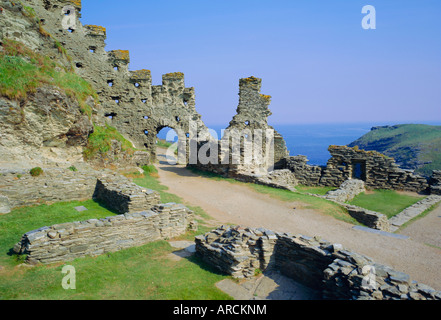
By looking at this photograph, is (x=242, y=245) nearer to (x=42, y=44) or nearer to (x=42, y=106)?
(x=42, y=106)

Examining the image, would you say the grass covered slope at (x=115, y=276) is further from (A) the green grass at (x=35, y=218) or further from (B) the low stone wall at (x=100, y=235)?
(B) the low stone wall at (x=100, y=235)

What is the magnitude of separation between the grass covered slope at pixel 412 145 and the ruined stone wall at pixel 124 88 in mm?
31930

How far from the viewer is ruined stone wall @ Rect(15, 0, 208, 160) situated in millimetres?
24562

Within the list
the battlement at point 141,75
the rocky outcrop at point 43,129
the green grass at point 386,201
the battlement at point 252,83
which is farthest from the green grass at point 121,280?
the battlement at point 141,75

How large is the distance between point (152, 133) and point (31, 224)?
17.9 meters

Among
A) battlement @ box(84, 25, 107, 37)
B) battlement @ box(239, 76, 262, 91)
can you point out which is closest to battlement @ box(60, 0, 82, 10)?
battlement @ box(84, 25, 107, 37)

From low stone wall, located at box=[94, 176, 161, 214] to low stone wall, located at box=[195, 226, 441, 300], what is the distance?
3.60 m

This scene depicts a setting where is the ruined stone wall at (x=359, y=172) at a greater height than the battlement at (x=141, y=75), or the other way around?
the battlement at (x=141, y=75)

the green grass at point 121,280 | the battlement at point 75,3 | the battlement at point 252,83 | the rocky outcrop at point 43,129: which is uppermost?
the battlement at point 75,3

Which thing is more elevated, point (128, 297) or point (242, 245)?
point (242, 245)

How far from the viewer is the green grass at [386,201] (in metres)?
17.1

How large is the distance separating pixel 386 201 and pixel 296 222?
950 centimetres

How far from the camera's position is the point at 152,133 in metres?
27.1
